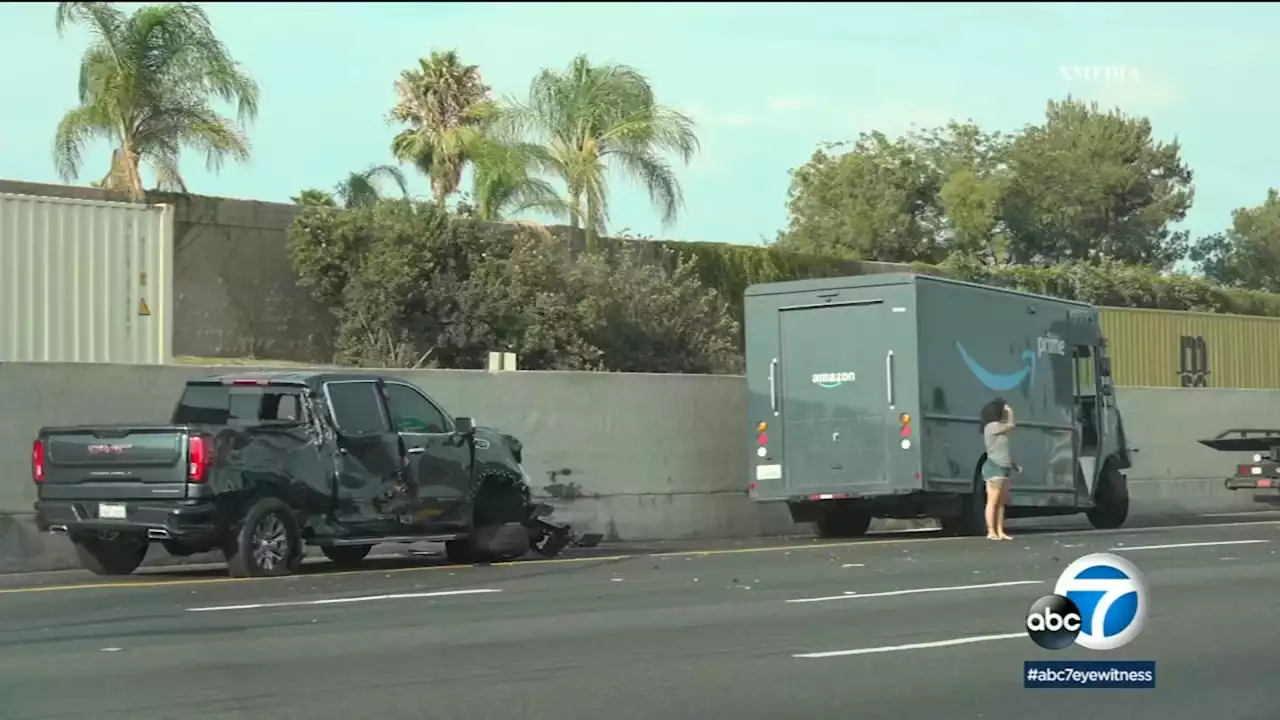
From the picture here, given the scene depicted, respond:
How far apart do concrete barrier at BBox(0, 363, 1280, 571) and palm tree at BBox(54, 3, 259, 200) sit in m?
11.2

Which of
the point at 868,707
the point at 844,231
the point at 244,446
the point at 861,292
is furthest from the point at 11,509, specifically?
the point at 844,231

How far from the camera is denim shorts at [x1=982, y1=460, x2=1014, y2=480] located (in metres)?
21.3

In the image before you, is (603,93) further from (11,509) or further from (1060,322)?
(11,509)

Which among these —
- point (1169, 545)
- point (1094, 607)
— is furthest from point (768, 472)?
point (1094, 607)

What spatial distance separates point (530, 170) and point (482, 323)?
8357 mm

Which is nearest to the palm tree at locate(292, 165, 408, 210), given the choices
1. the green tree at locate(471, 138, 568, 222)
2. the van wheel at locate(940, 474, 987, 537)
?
the green tree at locate(471, 138, 568, 222)

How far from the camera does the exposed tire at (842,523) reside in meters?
23.4

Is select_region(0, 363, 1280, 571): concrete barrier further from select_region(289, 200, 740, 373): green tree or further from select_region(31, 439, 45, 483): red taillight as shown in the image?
select_region(289, 200, 740, 373): green tree

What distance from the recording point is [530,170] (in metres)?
38.2

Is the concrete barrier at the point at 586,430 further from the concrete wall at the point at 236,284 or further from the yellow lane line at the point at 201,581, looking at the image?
the concrete wall at the point at 236,284

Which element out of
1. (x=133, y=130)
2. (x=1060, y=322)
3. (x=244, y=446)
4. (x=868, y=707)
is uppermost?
(x=133, y=130)

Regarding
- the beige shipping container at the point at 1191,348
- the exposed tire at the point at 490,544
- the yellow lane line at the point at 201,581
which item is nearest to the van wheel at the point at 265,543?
the yellow lane line at the point at 201,581

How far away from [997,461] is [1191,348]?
21692 millimetres

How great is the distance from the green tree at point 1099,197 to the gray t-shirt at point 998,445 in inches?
1838
